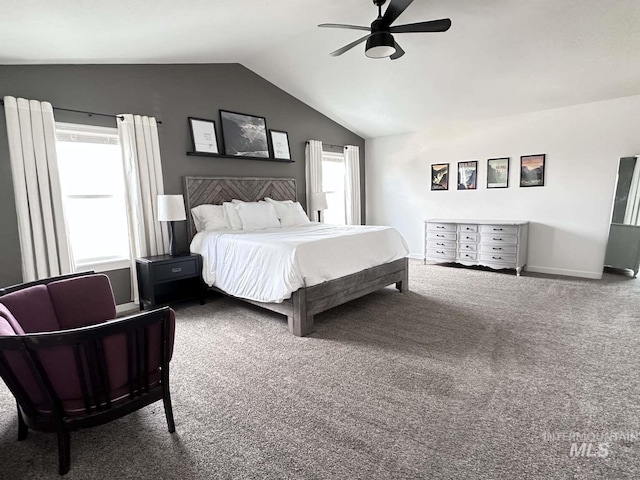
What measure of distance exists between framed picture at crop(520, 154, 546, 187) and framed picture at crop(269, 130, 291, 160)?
152 inches

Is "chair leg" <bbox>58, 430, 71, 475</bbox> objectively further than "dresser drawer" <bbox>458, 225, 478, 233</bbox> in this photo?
No

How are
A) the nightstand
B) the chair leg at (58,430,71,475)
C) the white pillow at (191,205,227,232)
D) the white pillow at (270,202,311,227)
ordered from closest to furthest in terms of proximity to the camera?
the chair leg at (58,430,71,475) → the nightstand → the white pillow at (191,205,227,232) → the white pillow at (270,202,311,227)

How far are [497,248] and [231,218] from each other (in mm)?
4119

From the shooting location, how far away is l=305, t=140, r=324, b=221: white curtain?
19.7 ft

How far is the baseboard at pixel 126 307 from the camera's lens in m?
3.92

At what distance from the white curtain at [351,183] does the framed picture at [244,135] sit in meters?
2.07

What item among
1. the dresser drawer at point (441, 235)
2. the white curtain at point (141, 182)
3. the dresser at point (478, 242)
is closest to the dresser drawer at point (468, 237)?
the dresser at point (478, 242)

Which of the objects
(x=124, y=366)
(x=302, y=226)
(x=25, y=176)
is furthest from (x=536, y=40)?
(x=25, y=176)

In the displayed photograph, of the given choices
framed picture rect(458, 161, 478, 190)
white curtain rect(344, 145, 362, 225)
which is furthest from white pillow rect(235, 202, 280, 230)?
framed picture rect(458, 161, 478, 190)

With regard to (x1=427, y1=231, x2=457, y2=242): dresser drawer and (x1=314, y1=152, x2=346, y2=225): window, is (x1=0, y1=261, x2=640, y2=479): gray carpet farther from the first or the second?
(x1=314, y1=152, x2=346, y2=225): window

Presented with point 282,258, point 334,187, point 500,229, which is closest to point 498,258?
point 500,229

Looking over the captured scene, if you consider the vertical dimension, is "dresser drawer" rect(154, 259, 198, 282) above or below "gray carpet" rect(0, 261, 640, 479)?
above

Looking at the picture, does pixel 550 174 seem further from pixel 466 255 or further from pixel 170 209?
pixel 170 209

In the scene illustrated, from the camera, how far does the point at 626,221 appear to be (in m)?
4.70
